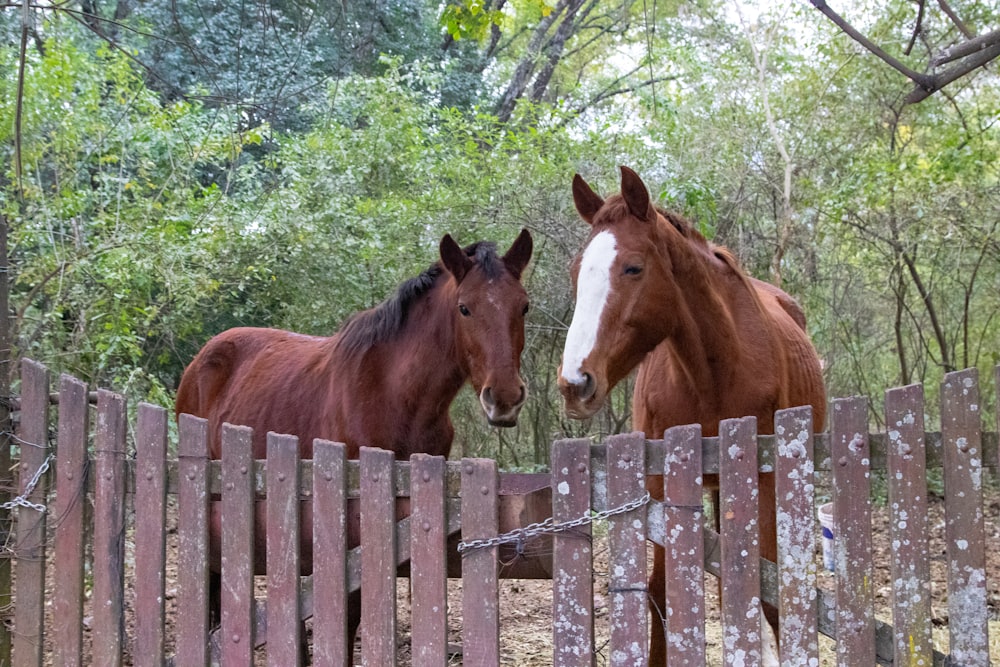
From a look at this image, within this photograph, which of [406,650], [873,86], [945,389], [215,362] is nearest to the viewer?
[945,389]

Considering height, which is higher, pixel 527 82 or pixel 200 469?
pixel 527 82

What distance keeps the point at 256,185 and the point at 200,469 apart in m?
7.08

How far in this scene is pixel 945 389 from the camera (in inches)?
94.6

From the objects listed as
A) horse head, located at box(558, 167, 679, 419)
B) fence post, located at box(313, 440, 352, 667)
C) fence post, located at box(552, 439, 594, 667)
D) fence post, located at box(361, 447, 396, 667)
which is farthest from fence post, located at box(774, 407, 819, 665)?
fence post, located at box(313, 440, 352, 667)

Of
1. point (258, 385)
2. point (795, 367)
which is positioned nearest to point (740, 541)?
point (795, 367)

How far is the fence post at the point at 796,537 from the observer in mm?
2414

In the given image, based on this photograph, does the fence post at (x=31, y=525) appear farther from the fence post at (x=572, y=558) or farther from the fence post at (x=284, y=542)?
the fence post at (x=572, y=558)

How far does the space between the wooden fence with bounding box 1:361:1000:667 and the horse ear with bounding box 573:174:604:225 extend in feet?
4.99

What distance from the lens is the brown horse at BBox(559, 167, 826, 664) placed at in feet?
10.3

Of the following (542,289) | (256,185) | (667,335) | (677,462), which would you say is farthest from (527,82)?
(677,462)

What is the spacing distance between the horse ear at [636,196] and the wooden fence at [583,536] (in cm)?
116

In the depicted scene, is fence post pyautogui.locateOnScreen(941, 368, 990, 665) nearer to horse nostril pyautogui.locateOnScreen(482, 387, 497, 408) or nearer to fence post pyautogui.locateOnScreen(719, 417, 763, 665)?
fence post pyautogui.locateOnScreen(719, 417, 763, 665)

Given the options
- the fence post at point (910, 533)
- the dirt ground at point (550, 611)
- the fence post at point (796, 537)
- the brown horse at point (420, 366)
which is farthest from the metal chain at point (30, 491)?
the fence post at point (910, 533)

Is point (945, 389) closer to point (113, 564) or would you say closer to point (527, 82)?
point (113, 564)
